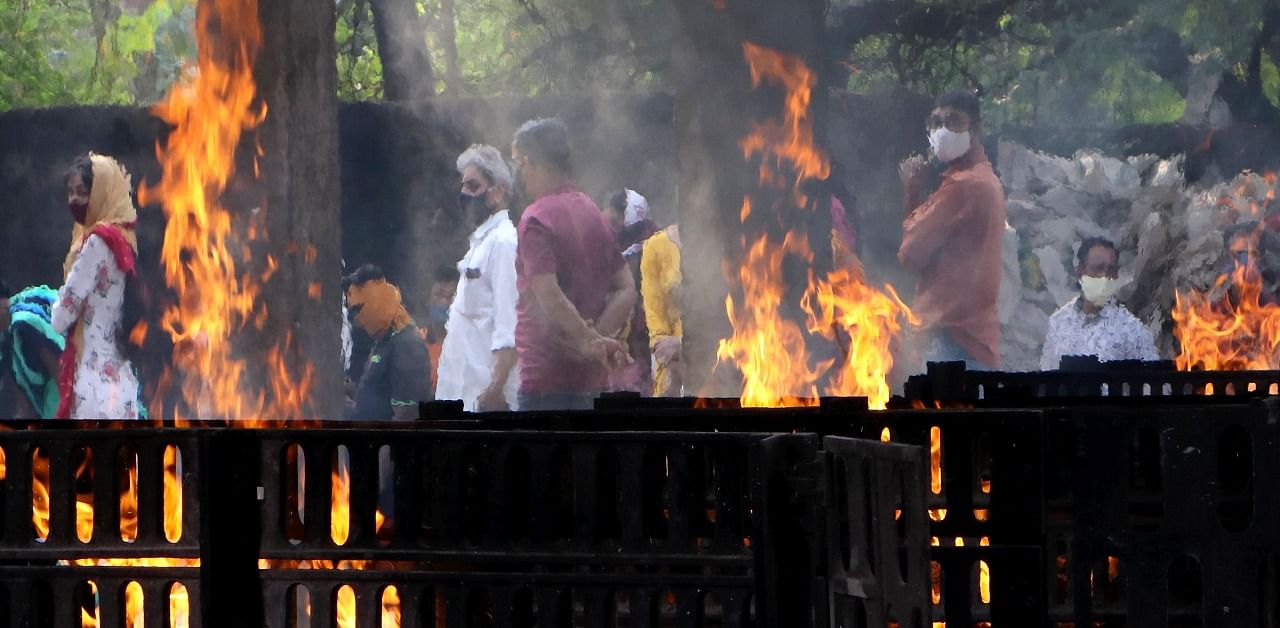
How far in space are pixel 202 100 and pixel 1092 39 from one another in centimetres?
1365

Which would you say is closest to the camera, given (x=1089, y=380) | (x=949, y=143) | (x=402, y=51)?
(x=1089, y=380)

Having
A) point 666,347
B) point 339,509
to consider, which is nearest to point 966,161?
point 666,347

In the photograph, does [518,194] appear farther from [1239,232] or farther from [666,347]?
[1239,232]

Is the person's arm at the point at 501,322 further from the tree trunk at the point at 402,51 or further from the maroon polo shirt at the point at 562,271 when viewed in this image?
the tree trunk at the point at 402,51

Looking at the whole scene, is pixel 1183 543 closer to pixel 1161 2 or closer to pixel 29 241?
pixel 29 241

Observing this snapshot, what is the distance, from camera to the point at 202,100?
8.93m

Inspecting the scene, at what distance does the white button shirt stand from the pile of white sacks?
5.75 metres

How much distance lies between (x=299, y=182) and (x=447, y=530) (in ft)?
20.3

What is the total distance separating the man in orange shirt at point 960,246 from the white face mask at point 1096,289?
1344 mm

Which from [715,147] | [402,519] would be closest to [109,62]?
[715,147]

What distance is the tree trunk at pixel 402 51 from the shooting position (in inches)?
789

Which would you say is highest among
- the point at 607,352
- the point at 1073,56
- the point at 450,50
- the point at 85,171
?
the point at 450,50

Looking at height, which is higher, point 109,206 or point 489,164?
point 489,164

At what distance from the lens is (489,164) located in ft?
37.6
